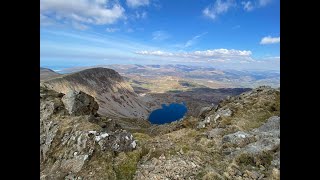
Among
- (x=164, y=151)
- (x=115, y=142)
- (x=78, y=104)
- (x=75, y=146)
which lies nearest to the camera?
(x=164, y=151)

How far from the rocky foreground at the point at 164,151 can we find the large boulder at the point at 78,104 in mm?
1506

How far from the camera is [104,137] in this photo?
19703 millimetres

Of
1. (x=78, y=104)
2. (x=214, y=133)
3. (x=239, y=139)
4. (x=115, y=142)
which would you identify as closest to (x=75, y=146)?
(x=115, y=142)

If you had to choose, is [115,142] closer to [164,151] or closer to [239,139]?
[164,151]

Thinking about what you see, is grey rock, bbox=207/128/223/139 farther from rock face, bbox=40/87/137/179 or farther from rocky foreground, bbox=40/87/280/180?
rock face, bbox=40/87/137/179

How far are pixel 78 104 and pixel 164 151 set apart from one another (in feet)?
50.7

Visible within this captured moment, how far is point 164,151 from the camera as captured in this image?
1898 cm

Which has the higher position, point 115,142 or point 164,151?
point 115,142

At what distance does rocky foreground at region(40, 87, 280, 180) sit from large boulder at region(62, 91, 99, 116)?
151 cm
